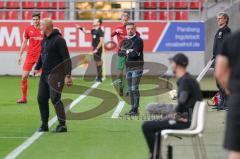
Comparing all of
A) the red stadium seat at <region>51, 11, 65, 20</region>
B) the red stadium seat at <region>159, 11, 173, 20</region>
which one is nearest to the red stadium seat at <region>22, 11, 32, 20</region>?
the red stadium seat at <region>51, 11, 65, 20</region>

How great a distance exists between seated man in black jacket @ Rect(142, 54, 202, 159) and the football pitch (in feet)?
4.89

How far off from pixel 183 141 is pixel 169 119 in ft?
9.72

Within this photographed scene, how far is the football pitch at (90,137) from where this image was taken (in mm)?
10688

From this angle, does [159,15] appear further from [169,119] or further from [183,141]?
[169,119]

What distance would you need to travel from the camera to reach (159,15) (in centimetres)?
2984

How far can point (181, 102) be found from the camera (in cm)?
857

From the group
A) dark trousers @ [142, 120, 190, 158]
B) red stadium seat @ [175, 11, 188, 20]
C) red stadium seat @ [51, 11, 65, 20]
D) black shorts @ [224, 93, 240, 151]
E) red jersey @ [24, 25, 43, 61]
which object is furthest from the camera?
red stadium seat @ [51, 11, 65, 20]

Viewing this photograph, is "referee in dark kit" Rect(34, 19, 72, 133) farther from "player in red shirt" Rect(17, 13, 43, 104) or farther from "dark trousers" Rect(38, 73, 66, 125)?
"player in red shirt" Rect(17, 13, 43, 104)

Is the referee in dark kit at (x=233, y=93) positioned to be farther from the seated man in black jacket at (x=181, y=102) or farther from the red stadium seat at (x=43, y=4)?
the red stadium seat at (x=43, y=4)

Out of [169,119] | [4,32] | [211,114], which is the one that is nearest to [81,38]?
[4,32]

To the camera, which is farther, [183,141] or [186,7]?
[186,7]

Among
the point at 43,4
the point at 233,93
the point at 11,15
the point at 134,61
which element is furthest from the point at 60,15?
the point at 233,93

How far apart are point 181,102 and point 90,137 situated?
159 inches

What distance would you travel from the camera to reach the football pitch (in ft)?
35.1
